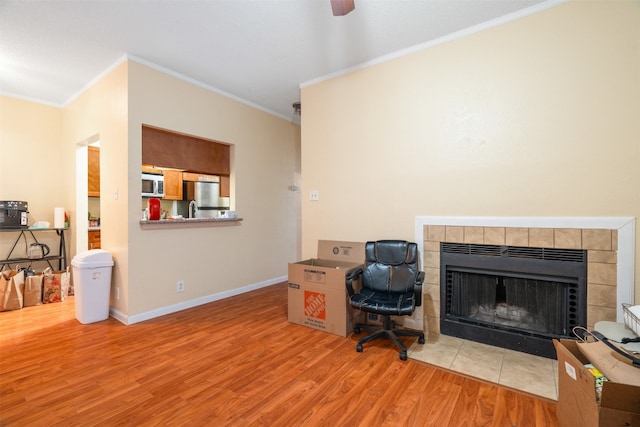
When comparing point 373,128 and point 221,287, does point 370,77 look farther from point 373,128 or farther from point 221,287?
point 221,287

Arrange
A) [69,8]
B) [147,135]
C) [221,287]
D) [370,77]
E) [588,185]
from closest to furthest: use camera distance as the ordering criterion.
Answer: [588,185]
[69,8]
[370,77]
[147,135]
[221,287]

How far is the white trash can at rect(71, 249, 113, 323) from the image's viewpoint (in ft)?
9.96

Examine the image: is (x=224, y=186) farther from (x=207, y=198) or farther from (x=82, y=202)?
(x=82, y=202)

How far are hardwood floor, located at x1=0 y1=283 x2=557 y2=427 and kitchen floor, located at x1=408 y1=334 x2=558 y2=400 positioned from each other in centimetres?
10

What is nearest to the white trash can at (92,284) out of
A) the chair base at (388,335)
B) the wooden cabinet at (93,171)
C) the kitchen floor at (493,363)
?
the wooden cabinet at (93,171)

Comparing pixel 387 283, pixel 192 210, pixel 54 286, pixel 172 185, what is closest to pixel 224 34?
pixel 192 210

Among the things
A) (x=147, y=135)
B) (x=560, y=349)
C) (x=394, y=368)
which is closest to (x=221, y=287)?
(x=147, y=135)

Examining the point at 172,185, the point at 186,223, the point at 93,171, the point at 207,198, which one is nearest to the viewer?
the point at 186,223

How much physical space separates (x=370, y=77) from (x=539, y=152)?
69.3 inches

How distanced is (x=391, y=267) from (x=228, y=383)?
64.5 inches

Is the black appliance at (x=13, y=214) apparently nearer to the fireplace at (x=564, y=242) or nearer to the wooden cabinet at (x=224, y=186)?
the wooden cabinet at (x=224, y=186)

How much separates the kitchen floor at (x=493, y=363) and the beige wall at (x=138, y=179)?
2683mm

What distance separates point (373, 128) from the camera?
3.12 metres

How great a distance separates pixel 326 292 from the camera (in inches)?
111
